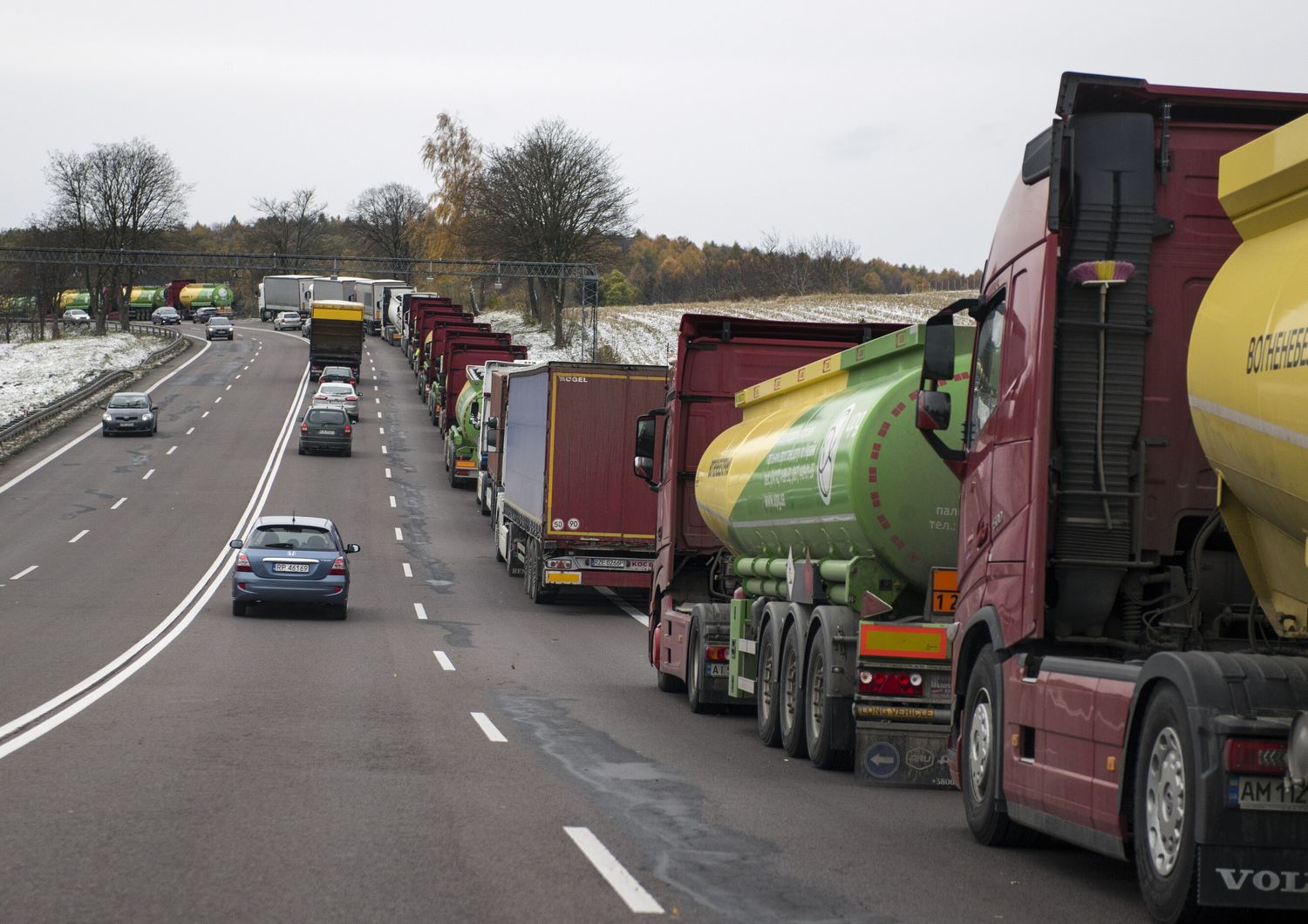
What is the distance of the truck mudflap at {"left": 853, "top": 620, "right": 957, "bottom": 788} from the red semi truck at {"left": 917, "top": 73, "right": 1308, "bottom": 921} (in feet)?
4.93

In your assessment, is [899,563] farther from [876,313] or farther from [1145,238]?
[876,313]

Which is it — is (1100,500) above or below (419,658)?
above

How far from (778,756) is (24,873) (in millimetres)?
6986

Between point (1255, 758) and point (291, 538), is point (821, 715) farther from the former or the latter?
point (291, 538)

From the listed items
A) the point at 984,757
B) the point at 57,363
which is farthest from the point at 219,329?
the point at 984,757

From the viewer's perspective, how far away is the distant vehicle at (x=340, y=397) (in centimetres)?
6571

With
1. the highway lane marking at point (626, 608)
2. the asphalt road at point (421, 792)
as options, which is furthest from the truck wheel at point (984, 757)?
the highway lane marking at point (626, 608)

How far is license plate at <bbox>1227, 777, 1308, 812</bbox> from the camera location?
6.15m

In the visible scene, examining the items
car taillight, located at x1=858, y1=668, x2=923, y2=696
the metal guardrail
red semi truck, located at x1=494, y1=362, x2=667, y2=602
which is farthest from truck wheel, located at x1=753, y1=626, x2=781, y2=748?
the metal guardrail

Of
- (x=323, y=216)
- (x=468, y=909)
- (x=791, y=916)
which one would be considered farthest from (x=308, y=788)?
(x=323, y=216)

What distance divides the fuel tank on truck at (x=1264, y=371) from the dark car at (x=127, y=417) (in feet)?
181

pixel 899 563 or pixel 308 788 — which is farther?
pixel 899 563

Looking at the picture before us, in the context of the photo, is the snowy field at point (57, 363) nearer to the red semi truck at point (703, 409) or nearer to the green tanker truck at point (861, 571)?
the red semi truck at point (703, 409)

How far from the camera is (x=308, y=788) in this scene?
1014 centimetres
